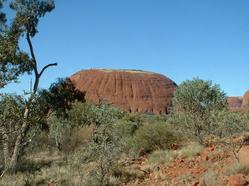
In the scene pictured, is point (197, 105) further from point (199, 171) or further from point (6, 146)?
point (6, 146)

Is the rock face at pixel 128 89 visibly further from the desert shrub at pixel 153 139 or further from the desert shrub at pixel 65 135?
the desert shrub at pixel 153 139

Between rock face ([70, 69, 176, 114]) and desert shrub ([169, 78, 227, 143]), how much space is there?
92638 millimetres

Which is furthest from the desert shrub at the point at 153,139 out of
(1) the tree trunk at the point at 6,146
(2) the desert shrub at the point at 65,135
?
(1) the tree trunk at the point at 6,146

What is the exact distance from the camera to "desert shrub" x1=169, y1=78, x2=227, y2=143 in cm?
2184

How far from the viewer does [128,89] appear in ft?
405

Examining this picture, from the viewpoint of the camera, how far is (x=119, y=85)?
123m

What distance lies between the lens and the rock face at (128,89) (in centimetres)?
11938

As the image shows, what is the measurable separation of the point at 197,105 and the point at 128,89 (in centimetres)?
10123

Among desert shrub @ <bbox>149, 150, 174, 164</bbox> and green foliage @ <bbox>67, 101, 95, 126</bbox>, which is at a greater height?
green foliage @ <bbox>67, 101, 95, 126</bbox>

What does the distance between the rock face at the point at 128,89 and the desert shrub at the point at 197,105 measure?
304 feet

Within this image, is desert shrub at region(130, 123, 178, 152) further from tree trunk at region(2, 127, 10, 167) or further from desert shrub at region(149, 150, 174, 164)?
tree trunk at region(2, 127, 10, 167)

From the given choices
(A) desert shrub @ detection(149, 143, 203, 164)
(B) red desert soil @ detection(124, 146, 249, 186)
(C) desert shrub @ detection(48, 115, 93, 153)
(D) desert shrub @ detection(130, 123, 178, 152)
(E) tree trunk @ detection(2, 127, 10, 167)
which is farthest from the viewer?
(C) desert shrub @ detection(48, 115, 93, 153)

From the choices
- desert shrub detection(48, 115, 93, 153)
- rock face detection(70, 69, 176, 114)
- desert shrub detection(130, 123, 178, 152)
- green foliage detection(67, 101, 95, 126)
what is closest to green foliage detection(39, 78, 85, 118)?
desert shrub detection(130, 123, 178, 152)

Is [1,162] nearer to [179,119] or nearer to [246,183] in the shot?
[179,119]
